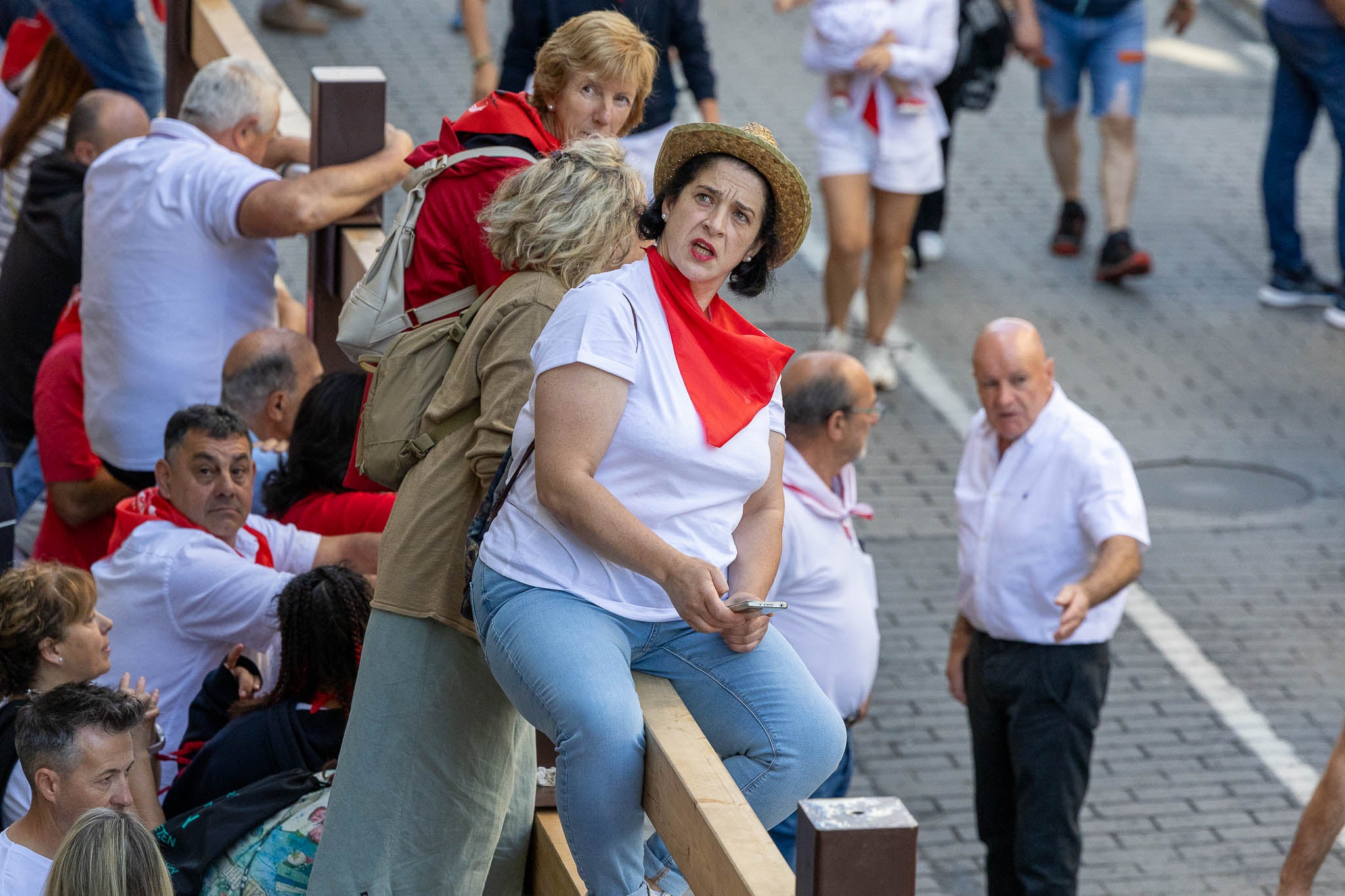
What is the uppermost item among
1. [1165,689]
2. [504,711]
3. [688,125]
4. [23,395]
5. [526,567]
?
[688,125]

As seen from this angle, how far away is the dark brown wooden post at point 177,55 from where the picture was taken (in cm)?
801

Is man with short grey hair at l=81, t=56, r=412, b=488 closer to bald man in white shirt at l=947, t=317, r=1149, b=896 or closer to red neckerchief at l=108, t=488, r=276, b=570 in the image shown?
red neckerchief at l=108, t=488, r=276, b=570

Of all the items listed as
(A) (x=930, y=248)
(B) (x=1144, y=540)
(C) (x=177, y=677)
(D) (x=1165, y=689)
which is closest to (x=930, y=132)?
(A) (x=930, y=248)

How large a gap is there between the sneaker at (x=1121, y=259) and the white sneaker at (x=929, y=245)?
106 centimetres

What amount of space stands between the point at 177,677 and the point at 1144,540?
10.3 ft

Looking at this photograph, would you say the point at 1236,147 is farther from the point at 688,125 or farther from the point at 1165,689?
the point at 688,125

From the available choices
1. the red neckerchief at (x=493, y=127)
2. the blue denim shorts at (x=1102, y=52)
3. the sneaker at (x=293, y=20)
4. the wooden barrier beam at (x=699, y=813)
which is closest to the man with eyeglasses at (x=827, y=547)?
Answer: the red neckerchief at (x=493, y=127)

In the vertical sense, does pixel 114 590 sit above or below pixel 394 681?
below

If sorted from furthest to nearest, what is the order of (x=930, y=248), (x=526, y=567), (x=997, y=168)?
1. (x=997, y=168)
2. (x=930, y=248)
3. (x=526, y=567)

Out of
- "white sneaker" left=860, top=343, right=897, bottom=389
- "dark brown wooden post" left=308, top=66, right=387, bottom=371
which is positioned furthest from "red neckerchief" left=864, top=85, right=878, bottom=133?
"dark brown wooden post" left=308, top=66, right=387, bottom=371

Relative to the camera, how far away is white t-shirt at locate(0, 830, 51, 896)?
361cm

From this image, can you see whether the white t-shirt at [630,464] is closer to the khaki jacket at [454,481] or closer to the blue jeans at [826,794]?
the khaki jacket at [454,481]

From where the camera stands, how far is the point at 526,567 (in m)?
3.29

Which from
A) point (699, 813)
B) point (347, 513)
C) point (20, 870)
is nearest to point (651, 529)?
point (699, 813)
